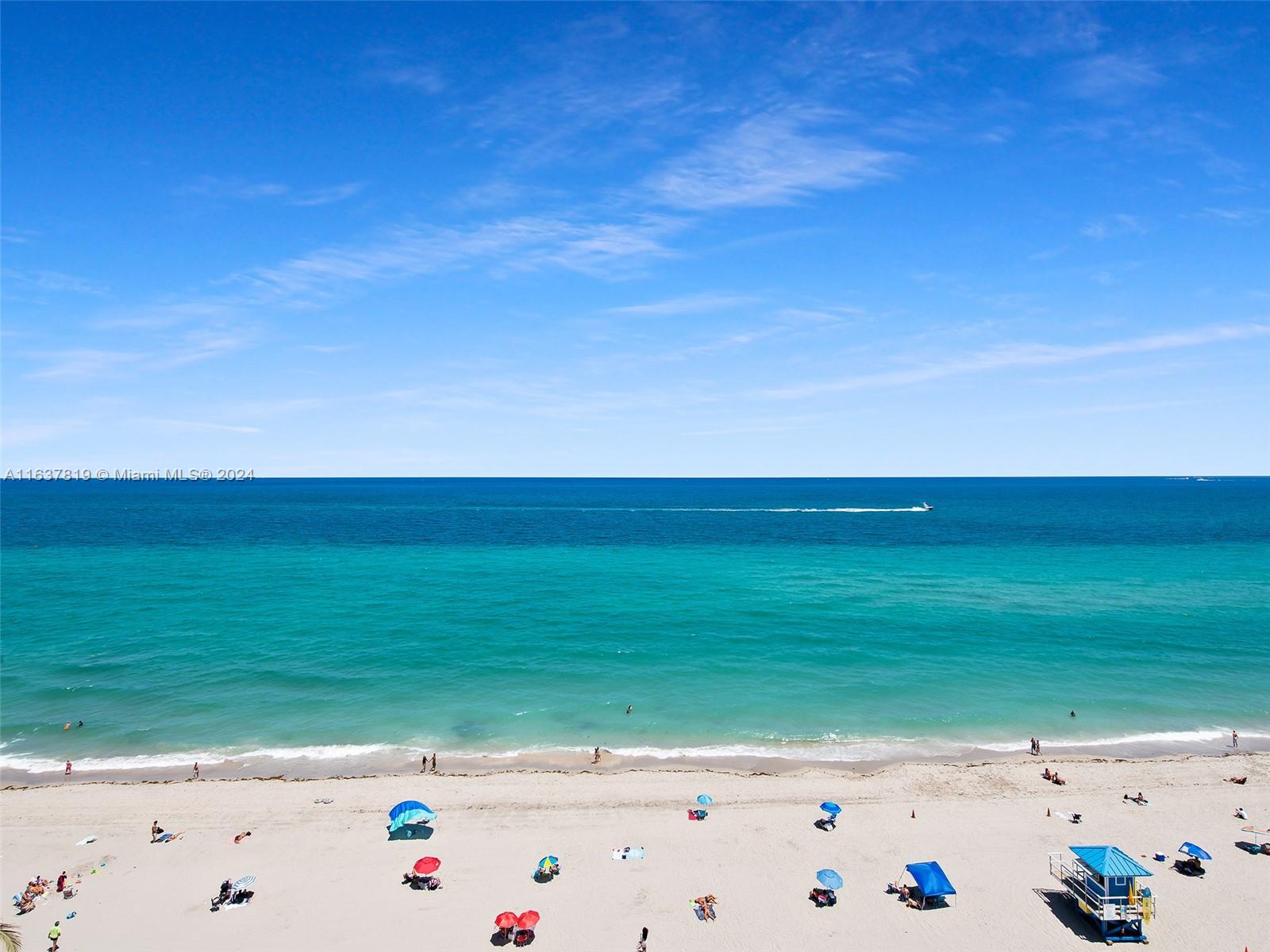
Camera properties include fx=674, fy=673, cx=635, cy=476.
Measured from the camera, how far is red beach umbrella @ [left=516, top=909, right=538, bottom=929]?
23.3 m

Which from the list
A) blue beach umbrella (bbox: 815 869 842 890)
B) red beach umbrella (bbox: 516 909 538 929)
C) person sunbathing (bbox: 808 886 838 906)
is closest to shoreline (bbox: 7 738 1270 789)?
blue beach umbrella (bbox: 815 869 842 890)

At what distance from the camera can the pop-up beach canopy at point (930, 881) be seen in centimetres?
2448

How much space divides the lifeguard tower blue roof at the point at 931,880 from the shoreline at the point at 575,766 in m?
9.58

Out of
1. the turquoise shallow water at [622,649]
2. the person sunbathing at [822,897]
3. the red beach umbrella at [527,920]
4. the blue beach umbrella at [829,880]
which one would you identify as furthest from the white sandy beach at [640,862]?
the turquoise shallow water at [622,649]

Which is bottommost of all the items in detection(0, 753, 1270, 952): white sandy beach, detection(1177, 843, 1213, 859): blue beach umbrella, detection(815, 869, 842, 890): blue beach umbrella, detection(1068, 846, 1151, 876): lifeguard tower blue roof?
detection(0, 753, 1270, 952): white sandy beach

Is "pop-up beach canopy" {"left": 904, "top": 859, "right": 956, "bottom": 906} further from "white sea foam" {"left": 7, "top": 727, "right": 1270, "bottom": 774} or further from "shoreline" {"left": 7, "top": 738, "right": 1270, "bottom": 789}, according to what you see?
"white sea foam" {"left": 7, "top": 727, "right": 1270, "bottom": 774}

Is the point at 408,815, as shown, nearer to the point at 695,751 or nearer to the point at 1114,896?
the point at 695,751

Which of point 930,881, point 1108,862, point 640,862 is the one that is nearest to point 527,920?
point 640,862

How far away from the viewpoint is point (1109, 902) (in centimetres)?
2323

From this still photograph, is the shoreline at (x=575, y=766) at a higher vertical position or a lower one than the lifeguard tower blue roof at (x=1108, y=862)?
lower

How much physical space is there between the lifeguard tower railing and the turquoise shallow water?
1320 cm

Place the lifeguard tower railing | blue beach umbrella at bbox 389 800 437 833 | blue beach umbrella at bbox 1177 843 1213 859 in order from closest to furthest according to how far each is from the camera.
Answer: the lifeguard tower railing
blue beach umbrella at bbox 1177 843 1213 859
blue beach umbrella at bbox 389 800 437 833

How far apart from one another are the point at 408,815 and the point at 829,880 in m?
17.4

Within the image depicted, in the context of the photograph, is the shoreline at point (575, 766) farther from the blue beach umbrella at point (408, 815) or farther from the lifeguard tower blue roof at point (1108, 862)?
the lifeguard tower blue roof at point (1108, 862)
